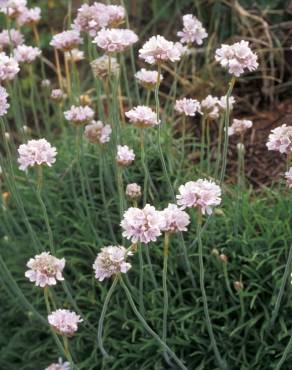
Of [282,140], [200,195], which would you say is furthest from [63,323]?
[282,140]

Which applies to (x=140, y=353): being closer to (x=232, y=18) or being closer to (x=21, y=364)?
(x=21, y=364)

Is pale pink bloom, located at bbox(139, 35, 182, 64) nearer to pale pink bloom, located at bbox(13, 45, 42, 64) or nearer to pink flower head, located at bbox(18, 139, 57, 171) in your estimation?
pink flower head, located at bbox(18, 139, 57, 171)

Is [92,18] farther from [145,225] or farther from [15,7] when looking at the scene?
[145,225]

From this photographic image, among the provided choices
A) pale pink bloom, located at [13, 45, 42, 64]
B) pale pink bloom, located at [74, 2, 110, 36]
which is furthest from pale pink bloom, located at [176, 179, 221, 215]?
pale pink bloom, located at [13, 45, 42, 64]

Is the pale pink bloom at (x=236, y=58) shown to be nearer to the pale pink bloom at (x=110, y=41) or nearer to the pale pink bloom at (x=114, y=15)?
the pale pink bloom at (x=110, y=41)

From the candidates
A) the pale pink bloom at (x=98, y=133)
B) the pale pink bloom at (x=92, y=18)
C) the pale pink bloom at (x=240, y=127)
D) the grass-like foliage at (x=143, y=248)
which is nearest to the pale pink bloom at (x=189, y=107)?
the grass-like foliage at (x=143, y=248)

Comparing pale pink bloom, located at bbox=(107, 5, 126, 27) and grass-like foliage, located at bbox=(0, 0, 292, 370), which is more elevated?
pale pink bloom, located at bbox=(107, 5, 126, 27)
